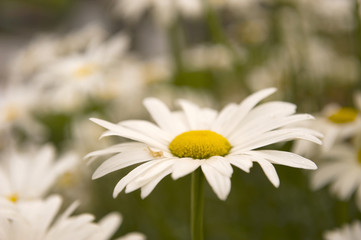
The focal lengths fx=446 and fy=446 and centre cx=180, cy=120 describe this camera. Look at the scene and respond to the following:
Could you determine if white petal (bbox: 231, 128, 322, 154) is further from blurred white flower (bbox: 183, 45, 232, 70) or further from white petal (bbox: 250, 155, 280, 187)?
blurred white flower (bbox: 183, 45, 232, 70)

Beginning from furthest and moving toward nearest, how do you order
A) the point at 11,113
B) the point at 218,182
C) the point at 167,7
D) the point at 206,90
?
the point at 206,90, the point at 167,7, the point at 11,113, the point at 218,182

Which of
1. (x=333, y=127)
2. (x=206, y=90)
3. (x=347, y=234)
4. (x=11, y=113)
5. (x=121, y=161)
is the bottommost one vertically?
(x=347, y=234)

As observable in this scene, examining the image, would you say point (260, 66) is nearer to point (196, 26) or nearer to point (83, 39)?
point (83, 39)

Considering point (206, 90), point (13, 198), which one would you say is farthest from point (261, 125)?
point (206, 90)

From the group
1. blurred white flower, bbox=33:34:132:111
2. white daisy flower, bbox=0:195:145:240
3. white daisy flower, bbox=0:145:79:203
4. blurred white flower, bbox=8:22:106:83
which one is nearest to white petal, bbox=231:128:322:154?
white daisy flower, bbox=0:195:145:240

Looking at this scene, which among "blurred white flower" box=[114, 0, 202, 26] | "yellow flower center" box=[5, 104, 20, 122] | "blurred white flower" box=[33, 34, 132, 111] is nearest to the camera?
"blurred white flower" box=[33, 34, 132, 111]

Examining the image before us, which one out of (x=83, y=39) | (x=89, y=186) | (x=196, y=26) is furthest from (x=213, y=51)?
(x=196, y=26)

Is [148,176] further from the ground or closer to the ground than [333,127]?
closer to the ground

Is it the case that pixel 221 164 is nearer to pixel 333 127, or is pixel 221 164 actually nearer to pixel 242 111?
pixel 242 111
